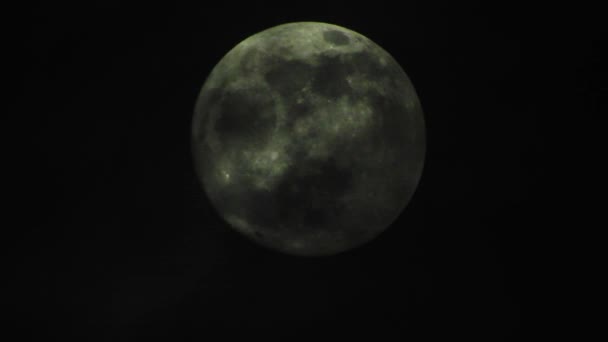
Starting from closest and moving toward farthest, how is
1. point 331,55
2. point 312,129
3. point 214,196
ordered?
1. point 312,129
2. point 331,55
3. point 214,196

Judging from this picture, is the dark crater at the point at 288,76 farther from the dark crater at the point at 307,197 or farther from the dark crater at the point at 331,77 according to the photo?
the dark crater at the point at 307,197

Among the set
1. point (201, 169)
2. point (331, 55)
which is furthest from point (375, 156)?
point (201, 169)

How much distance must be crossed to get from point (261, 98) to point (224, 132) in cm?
42

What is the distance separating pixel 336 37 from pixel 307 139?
3.37 ft

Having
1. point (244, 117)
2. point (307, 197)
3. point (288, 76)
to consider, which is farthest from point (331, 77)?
point (307, 197)

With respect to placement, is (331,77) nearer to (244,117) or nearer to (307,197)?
(244,117)

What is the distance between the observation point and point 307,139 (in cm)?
389

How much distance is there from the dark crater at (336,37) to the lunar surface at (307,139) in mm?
13

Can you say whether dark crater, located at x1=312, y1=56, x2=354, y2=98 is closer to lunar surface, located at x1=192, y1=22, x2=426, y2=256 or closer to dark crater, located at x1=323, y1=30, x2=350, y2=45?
lunar surface, located at x1=192, y1=22, x2=426, y2=256

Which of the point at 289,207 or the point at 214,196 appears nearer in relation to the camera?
the point at 289,207

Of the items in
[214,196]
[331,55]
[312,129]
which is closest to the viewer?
[312,129]

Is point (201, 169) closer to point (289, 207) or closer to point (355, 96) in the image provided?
point (289, 207)

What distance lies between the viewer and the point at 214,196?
175 inches

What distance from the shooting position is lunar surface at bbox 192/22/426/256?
154 inches
